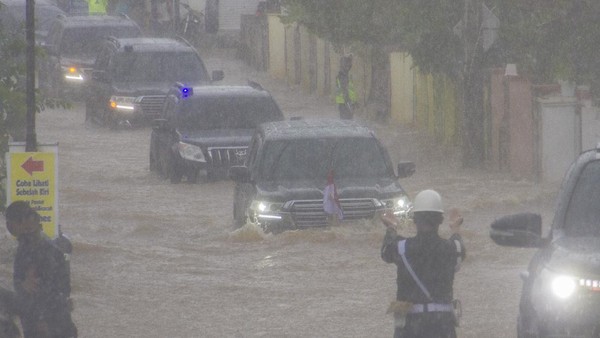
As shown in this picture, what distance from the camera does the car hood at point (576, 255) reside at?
7910mm

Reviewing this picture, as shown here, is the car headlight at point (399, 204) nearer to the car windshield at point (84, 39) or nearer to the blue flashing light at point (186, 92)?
the blue flashing light at point (186, 92)

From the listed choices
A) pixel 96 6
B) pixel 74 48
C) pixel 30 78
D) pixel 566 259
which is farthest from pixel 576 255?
pixel 96 6

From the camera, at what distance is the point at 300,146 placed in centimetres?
1884

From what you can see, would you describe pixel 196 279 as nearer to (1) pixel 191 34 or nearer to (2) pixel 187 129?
(2) pixel 187 129

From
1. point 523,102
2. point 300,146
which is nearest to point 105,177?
point 523,102

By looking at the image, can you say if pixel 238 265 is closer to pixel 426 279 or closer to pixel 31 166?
pixel 31 166

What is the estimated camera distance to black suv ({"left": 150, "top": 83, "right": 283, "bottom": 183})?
2453cm

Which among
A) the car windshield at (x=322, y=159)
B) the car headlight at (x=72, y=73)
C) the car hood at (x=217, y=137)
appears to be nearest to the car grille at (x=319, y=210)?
the car windshield at (x=322, y=159)

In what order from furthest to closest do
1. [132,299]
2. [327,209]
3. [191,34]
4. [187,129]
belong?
1. [191,34]
2. [187,129]
3. [327,209]
4. [132,299]

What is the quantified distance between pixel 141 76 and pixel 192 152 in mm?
10528

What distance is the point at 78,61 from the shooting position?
39.4 meters

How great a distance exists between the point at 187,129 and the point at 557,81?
610cm

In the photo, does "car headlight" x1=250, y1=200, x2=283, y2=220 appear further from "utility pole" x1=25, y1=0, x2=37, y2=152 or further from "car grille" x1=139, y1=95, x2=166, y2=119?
"car grille" x1=139, y1=95, x2=166, y2=119

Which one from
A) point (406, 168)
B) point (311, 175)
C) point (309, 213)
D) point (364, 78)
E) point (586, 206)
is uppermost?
Result: point (364, 78)
